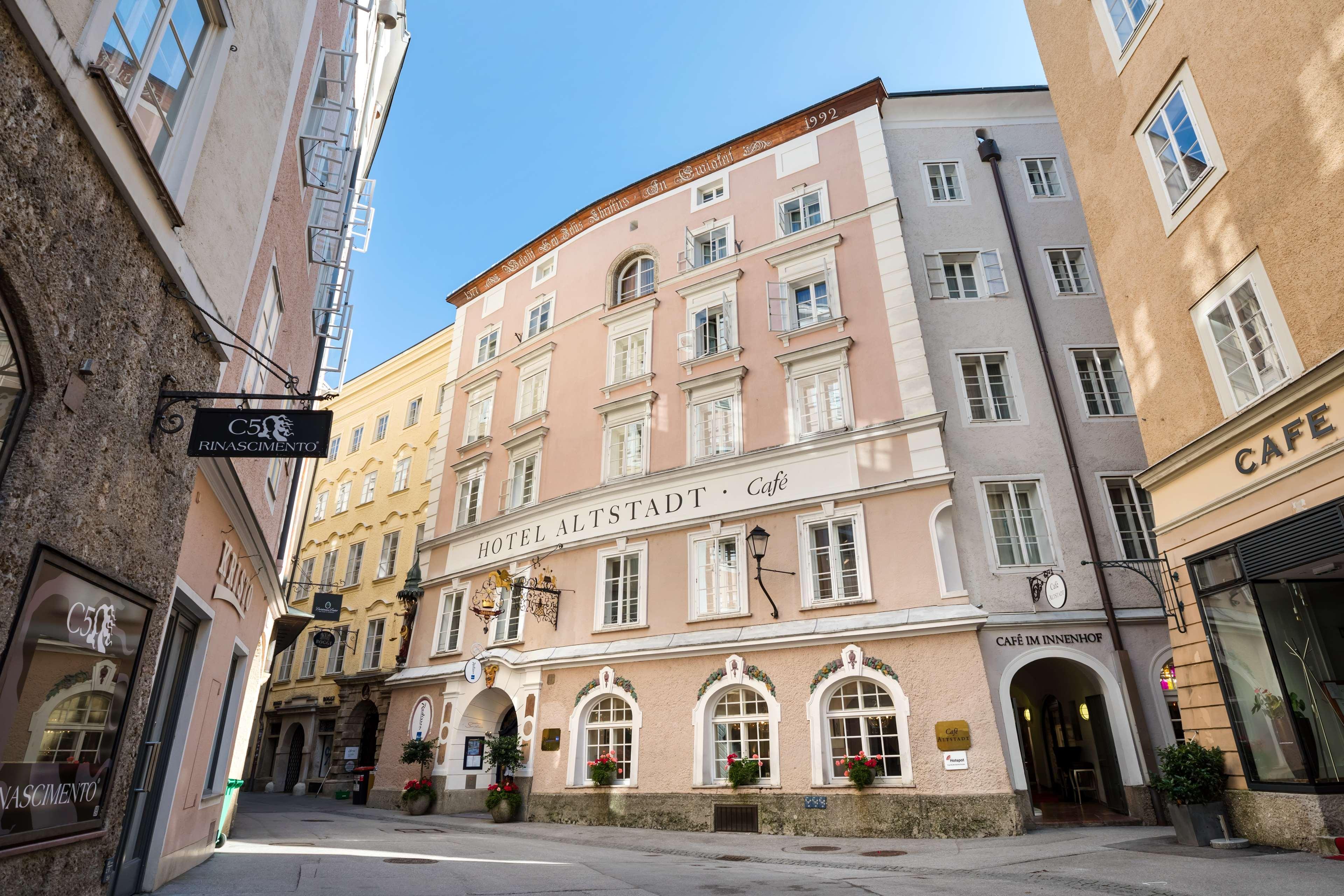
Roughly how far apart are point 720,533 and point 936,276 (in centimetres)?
817

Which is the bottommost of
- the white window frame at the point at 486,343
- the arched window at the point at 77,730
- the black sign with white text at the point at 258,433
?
the arched window at the point at 77,730

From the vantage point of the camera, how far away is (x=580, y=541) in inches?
776

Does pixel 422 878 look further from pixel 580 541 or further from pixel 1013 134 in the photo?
pixel 1013 134

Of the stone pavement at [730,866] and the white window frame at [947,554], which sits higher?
the white window frame at [947,554]

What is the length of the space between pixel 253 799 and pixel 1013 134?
30.6 m

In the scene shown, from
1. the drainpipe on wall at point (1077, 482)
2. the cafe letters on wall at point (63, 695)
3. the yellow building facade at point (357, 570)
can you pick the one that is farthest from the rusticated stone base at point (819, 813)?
the cafe letters on wall at point (63, 695)

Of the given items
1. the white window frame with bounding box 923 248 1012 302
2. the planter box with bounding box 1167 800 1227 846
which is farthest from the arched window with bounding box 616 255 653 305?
the planter box with bounding box 1167 800 1227 846

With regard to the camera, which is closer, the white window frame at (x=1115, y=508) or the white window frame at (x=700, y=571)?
the white window frame at (x=1115, y=508)

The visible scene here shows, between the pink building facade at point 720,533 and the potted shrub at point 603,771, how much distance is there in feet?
0.81

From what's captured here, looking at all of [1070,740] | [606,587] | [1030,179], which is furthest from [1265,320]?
[606,587]

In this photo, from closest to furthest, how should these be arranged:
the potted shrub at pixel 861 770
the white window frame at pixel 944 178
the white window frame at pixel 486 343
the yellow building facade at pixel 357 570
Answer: the potted shrub at pixel 861 770
the white window frame at pixel 944 178
the white window frame at pixel 486 343
the yellow building facade at pixel 357 570

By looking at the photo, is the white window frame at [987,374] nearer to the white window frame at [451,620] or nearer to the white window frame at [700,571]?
the white window frame at [700,571]

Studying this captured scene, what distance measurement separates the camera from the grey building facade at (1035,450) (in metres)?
14.6

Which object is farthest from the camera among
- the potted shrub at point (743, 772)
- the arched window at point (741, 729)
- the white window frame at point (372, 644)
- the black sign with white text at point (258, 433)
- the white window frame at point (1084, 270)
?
the white window frame at point (372, 644)
